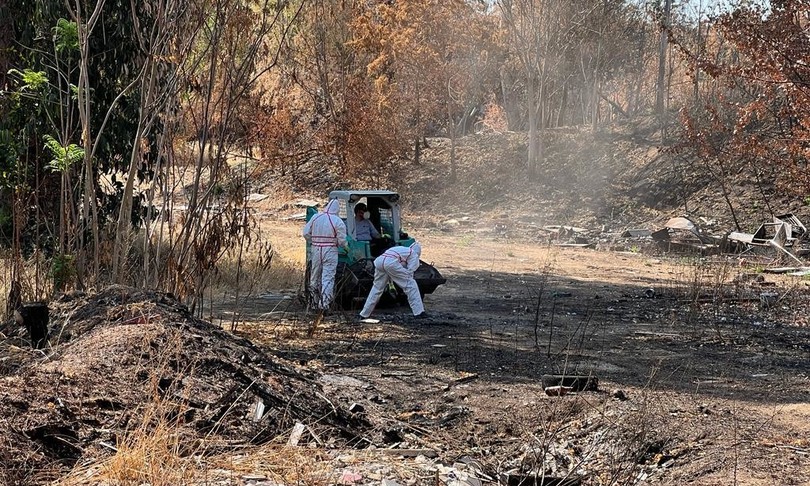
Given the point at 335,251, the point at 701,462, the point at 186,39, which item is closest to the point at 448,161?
A: the point at 335,251

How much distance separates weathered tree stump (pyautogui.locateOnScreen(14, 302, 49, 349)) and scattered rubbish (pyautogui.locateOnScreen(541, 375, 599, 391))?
464 cm

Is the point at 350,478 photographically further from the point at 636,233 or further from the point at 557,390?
the point at 636,233

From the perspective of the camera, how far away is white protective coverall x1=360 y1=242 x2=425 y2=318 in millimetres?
13055

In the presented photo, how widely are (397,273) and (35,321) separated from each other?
5930mm

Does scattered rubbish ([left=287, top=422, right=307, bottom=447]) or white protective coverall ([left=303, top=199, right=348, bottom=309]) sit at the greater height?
white protective coverall ([left=303, top=199, right=348, bottom=309])

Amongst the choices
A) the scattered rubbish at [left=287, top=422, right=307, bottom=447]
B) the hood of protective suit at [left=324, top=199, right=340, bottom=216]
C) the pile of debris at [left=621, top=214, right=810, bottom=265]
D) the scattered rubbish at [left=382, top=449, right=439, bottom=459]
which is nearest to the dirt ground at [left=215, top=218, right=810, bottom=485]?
the scattered rubbish at [left=382, top=449, right=439, bottom=459]

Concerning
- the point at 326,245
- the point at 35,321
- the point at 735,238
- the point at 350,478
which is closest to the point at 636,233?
the point at 735,238

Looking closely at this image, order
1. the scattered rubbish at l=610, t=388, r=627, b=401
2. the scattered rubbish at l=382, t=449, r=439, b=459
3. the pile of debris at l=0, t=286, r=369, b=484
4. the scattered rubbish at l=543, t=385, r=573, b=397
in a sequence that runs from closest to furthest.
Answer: the pile of debris at l=0, t=286, r=369, b=484 < the scattered rubbish at l=382, t=449, r=439, b=459 < the scattered rubbish at l=610, t=388, r=627, b=401 < the scattered rubbish at l=543, t=385, r=573, b=397

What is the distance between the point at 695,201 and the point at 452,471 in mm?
27105

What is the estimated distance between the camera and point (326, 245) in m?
13.5

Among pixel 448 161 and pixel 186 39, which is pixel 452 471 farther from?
pixel 448 161

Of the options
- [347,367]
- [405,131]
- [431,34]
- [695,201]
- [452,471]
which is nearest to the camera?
[452,471]

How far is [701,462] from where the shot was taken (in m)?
6.58

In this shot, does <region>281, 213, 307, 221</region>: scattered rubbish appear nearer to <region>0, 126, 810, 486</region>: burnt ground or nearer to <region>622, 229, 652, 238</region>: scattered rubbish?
<region>622, 229, 652, 238</region>: scattered rubbish
